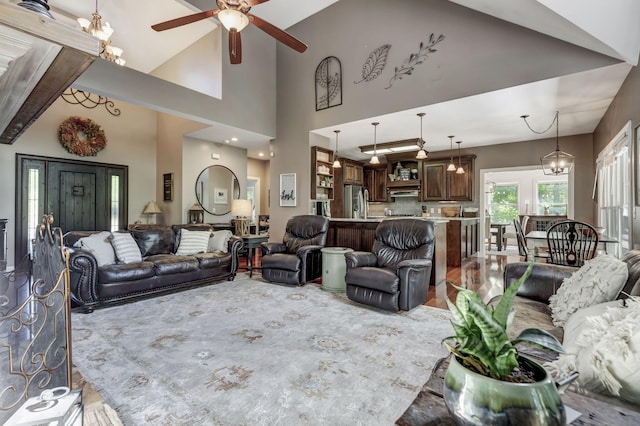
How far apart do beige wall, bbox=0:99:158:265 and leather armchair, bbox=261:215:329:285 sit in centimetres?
394

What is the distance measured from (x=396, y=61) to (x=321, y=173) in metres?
2.45

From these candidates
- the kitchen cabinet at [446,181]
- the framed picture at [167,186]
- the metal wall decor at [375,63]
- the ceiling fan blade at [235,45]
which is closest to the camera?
the ceiling fan blade at [235,45]

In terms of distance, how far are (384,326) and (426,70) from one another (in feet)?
12.1

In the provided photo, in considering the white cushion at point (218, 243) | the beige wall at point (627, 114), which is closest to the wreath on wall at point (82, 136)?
the white cushion at point (218, 243)

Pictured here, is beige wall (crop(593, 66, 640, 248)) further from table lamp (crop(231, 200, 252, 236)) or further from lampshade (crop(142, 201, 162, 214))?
lampshade (crop(142, 201, 162, 214))

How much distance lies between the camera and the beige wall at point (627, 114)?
275cm

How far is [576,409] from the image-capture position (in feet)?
2.48

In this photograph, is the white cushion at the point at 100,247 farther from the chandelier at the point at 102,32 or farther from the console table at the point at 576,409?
the console table at the point at 576,409

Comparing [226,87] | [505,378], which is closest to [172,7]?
[226,87]

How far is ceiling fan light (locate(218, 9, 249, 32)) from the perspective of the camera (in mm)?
2641

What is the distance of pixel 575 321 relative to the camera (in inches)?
57.6

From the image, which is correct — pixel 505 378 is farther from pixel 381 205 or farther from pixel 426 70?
pixel 381 205

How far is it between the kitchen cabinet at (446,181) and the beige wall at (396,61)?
254 centimetres

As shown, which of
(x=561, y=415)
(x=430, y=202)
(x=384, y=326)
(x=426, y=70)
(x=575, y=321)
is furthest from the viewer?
(x=430, y=202)
